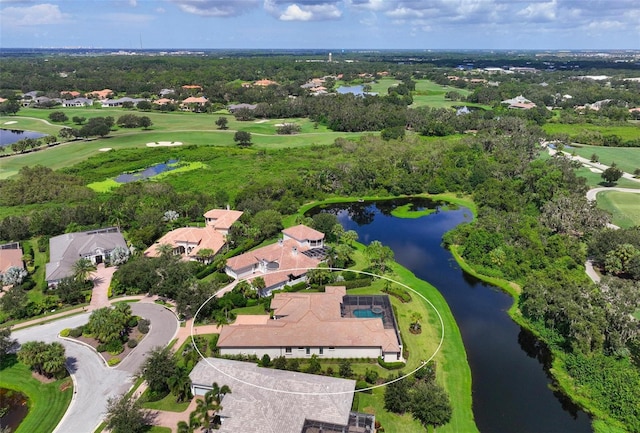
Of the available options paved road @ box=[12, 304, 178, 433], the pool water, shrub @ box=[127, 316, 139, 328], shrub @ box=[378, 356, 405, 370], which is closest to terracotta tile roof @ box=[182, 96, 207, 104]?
paved road @ box=[12, 304, 178, 433]

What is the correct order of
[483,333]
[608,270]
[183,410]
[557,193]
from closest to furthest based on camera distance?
[183,410] → [483,333] → [608,270] → [557,193]

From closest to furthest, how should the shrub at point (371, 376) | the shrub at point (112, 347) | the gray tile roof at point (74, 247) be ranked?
the shrub at point (371, 376) → the shrub at point (112, 347) → the gray tile roof at point (74, 247)

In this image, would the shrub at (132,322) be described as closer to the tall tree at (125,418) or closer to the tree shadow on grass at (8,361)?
the tree shadow on grass at (8,361)

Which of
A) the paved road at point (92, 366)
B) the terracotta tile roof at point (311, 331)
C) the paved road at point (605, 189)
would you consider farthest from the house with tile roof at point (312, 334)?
the paved road at point (605, 189)

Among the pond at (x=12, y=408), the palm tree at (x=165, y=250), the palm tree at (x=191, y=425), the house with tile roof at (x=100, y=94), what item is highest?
the house with tile roof at (x=100, y=94)

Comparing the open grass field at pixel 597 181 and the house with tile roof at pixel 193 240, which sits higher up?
the open grass field at pixel 597 181

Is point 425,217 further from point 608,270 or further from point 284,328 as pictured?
point 284,328

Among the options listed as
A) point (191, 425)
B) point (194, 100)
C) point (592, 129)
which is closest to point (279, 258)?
point (191, 425)

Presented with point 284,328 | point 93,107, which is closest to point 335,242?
point 284,328
